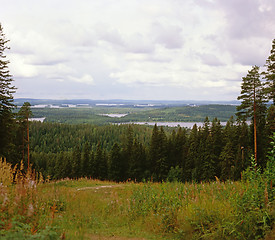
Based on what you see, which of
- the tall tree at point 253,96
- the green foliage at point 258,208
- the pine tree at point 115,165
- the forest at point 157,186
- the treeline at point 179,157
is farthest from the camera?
the pine tree at point 115,165

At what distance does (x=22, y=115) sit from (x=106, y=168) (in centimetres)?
2333

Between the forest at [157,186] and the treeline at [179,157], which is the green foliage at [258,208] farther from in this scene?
the treeline at [179,157]

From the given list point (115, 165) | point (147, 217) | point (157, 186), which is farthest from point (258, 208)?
point (115, 165)

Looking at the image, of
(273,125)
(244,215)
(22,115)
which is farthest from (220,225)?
(22,115)

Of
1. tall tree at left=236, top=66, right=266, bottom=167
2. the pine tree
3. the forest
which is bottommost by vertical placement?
the pine tree

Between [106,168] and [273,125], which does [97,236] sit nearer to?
[273,125]

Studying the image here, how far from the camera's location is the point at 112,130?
151 m

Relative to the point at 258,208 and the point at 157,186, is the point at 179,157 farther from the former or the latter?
the point at 258,208

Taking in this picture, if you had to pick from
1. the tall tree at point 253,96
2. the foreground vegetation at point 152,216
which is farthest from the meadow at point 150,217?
the tall tree at point 253,96

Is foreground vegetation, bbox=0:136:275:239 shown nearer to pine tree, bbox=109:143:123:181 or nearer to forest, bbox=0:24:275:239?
forest, bbox=0:24:275:239

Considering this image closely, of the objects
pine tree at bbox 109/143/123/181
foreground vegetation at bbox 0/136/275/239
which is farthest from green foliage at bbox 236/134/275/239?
pine tree at bbox 109/143/123/181

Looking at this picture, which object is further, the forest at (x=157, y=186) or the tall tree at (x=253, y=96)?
the tall tree at (x=253, y=96)

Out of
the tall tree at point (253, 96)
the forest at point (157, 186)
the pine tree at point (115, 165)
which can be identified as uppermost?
the tall tree at point (253, 96)

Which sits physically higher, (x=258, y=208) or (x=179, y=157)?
(x=258, y=208)
